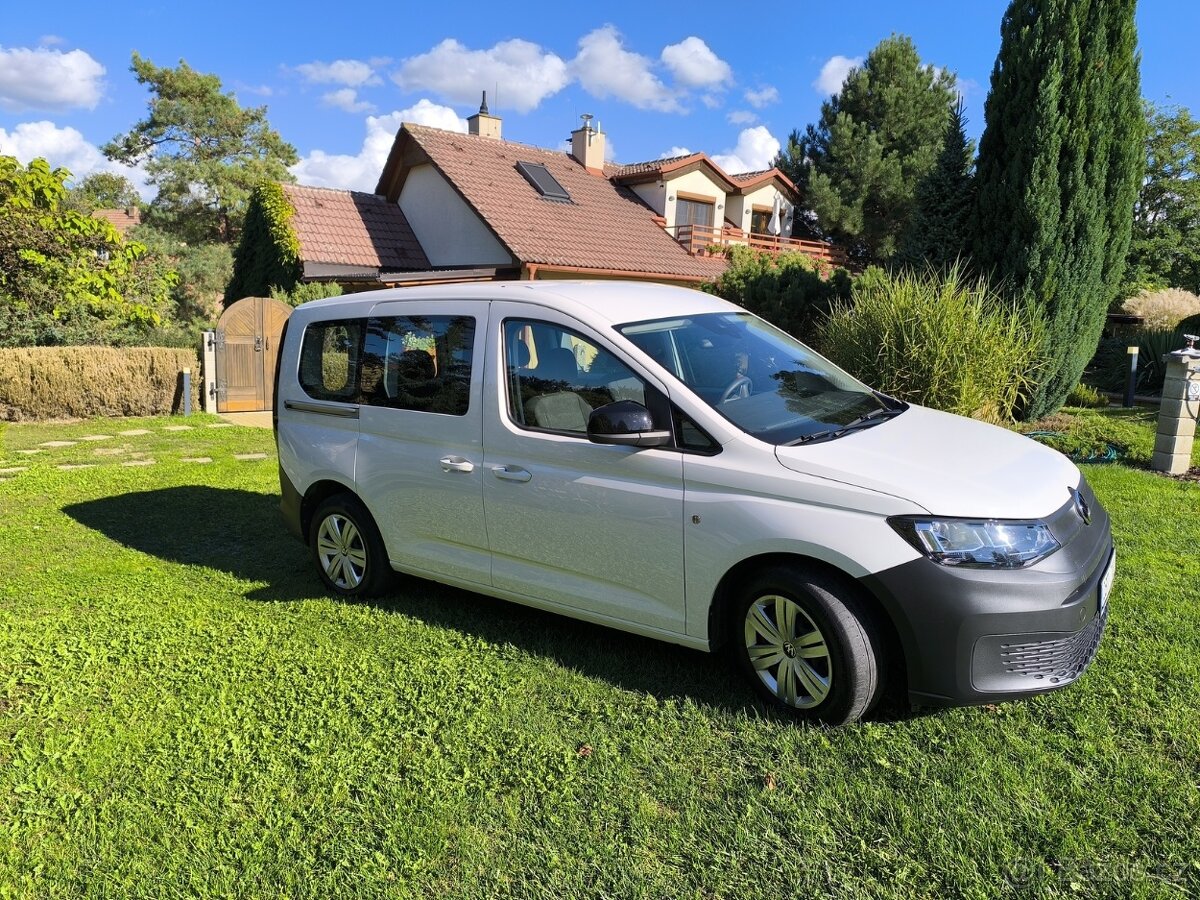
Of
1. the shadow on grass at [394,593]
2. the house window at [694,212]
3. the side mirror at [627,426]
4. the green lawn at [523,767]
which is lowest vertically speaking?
the green lawn at [523,767]

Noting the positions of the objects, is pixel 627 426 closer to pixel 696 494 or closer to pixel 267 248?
pixel 696 494

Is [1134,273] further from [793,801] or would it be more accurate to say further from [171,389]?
[793,801]

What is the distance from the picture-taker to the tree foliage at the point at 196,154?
3647 centimetres

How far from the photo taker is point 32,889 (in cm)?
252

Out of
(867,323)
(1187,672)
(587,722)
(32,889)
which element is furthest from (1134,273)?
(32,889)

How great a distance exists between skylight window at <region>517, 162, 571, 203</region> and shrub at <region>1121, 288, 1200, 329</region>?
13860 mm

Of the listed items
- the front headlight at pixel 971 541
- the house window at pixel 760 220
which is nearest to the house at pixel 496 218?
the house window at pixel 760 220

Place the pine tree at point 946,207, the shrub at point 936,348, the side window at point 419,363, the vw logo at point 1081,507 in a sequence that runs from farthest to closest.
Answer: the pine tree at point 946,207 → the shrub at point 936,348 → the side window at point 419,363 → the vw logo at point 1081,507

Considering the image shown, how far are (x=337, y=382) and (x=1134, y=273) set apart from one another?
2956 centimetres

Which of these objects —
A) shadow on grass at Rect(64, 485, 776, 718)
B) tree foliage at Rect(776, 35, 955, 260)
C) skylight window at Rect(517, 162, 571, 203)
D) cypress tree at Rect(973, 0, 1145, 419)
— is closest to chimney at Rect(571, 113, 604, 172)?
skylight window at Rect(517, 162, 571, 203)

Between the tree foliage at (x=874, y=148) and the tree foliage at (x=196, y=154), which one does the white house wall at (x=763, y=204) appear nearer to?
the tree foliage at (x=874, y=148)

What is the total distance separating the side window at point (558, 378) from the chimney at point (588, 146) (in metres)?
23.2

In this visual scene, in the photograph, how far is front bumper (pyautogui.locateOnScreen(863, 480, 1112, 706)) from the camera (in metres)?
2.89

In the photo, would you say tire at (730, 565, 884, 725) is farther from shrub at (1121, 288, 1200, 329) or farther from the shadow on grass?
shrub at (1121, 288, 1200, 329)
